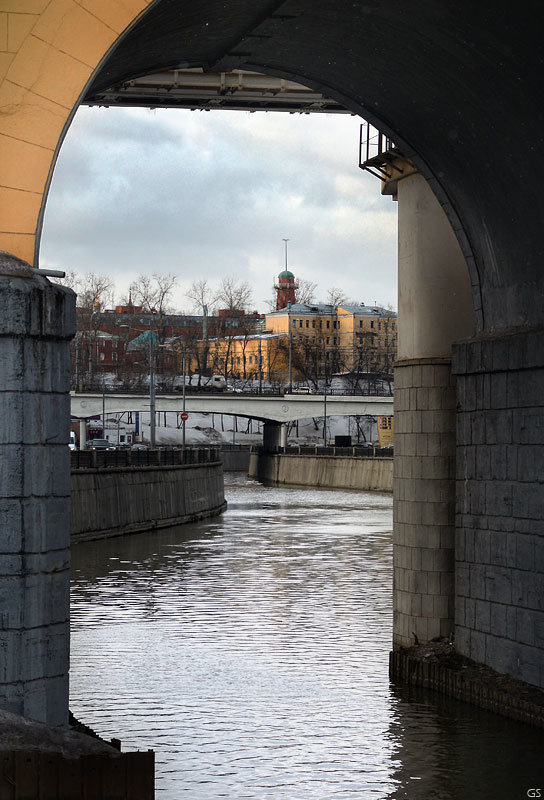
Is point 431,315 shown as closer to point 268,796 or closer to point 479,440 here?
point 479,440

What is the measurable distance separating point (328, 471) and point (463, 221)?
222 feet

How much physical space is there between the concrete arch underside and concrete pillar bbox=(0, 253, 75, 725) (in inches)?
→ 192

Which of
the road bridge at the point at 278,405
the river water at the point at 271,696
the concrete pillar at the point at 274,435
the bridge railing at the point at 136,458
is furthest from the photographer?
the concrete pillar at the point at 274,435

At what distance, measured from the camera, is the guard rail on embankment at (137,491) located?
1623 inches

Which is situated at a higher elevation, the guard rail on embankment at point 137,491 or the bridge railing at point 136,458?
the bridge railing at point 136,458

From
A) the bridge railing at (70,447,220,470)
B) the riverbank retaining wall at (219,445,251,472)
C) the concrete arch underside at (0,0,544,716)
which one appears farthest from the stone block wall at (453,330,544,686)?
the riverbank retaining wall at (219,445,251,472)

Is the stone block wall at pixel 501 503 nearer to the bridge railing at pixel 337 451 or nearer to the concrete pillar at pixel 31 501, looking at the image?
the concrete pillar at pixel 31 501

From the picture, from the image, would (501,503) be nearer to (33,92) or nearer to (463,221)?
(463,221)

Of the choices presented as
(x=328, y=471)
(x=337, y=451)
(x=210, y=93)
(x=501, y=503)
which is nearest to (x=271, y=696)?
(x=501, y=503)

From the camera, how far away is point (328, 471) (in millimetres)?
83812

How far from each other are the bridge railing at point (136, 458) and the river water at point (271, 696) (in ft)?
34.2

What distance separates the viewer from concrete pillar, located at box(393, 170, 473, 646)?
17391 millimetres

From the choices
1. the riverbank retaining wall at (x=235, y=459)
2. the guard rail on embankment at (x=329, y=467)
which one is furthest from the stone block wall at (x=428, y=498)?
the riverbank retaining wall at (x=235, y=459)

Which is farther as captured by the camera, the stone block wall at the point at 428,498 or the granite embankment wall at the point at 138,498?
the granite embankment wall at the point at 138,498
